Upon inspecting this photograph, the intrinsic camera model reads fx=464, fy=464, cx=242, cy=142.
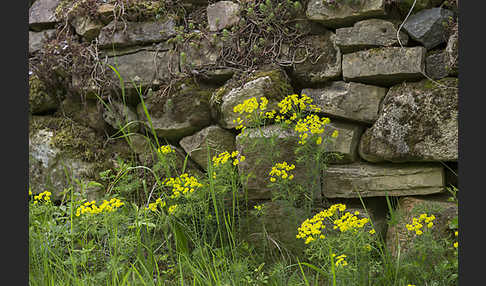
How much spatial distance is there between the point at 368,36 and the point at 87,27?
203cm

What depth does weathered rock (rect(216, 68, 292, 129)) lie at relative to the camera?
288 cm

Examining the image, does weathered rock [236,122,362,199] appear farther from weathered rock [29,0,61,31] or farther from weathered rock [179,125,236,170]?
weathered rock [29,0,61,31]

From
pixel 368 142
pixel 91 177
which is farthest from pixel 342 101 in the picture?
pixel 91 177

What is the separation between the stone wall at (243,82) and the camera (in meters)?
2.64

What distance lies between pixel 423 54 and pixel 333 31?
0.58 m

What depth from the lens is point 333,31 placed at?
2926 mm

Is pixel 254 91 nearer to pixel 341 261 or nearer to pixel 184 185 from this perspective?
pixel 184 185

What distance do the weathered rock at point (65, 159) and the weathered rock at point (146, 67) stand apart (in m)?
0.49

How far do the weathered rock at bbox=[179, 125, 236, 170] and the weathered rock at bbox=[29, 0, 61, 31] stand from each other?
155 centimetres

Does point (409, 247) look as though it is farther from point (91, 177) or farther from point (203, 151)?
point (91, 177)

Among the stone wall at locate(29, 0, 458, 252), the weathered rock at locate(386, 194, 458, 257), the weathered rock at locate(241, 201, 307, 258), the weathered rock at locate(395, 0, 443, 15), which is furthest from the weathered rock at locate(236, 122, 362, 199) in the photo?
the weathered rock at locate(395, 0, 443, 15)

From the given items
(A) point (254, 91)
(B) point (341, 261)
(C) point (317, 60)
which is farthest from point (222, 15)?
(B) point (341, 261)

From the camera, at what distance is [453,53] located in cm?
252

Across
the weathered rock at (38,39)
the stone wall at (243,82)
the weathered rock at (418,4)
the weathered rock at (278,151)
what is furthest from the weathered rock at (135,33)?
the weathered rock at (418,4)
